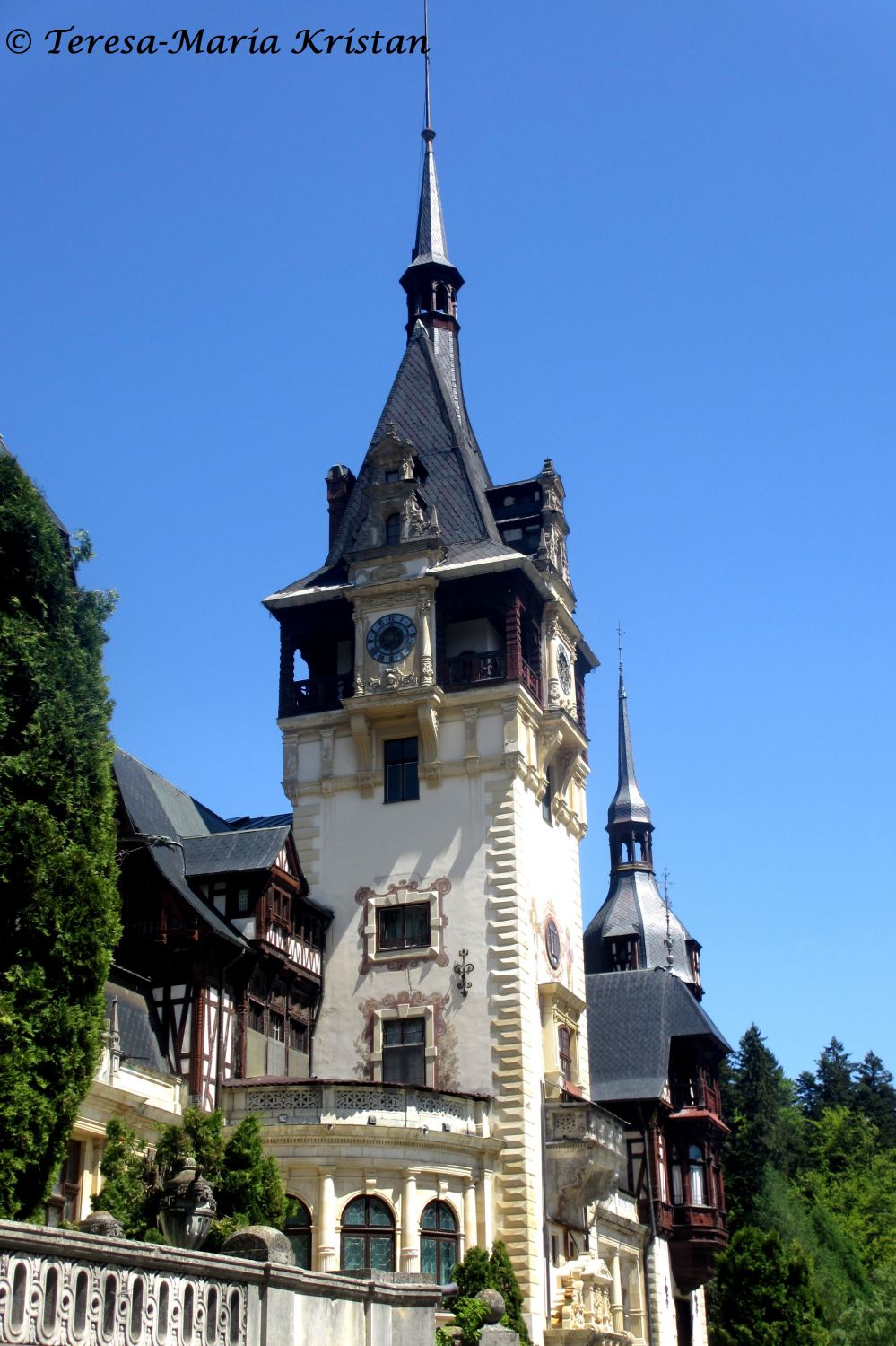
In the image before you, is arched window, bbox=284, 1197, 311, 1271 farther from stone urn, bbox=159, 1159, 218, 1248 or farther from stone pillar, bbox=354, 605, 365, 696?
stone urn, bbox=159, 1159, 218, 1248

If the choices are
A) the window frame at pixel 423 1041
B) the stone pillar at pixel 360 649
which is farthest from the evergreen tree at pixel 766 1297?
the stone pillar at pixel 360 649

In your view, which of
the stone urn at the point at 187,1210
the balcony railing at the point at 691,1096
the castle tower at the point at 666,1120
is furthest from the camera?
the balcony railing at the point at 691,1096

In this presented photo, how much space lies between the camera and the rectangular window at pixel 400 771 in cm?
4072

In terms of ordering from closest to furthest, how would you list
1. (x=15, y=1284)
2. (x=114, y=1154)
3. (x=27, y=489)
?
(x=15, y=1284) < (x=27, y=489) < (x=114, y=1154)

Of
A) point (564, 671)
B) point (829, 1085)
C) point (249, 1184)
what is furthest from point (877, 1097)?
point (249, 1184)

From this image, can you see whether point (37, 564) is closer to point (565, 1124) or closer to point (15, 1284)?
point (15, 1284)

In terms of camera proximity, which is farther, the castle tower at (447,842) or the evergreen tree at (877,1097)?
the evergreen tree at (877,1097)

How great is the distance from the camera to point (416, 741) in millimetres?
41219

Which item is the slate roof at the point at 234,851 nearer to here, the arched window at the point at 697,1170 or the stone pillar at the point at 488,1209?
the stone pillar at the point at 488,1209

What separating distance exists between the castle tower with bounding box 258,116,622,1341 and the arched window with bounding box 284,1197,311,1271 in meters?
0.41

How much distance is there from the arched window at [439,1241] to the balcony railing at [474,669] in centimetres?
1261

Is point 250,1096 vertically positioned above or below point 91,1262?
above

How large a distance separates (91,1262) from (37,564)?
11150 mm

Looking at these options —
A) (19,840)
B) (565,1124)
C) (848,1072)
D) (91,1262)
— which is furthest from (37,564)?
(848,1072)
